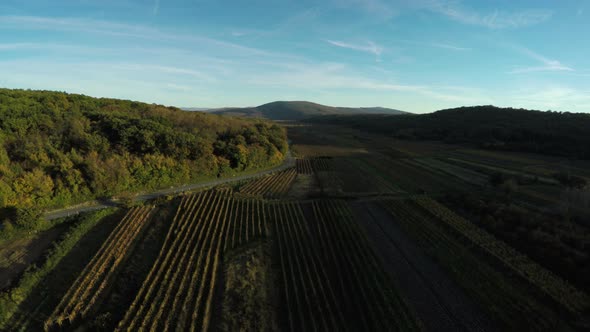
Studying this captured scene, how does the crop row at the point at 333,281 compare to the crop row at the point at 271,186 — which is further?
the crop row at the point at 271,186

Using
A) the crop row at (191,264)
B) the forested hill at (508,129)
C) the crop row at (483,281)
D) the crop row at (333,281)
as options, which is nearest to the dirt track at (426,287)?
the crop row at (483,281)

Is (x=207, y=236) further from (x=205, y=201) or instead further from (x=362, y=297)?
(x=362, y=297)

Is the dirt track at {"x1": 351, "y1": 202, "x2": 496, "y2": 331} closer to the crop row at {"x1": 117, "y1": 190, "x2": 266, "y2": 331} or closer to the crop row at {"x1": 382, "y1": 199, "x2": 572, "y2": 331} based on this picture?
the crop row at {"x1": 382, "y1": 199, "x2": 572, "y2": 331}

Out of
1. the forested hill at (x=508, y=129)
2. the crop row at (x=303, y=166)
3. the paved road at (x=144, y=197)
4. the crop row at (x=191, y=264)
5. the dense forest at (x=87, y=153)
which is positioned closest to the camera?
the crop row at (x=191, y=264)

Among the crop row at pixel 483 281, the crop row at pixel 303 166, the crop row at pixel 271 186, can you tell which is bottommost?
the crop row at pixel 483 281

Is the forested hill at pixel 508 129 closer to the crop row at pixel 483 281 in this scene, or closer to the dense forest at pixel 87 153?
the crop row at pixel 483 281

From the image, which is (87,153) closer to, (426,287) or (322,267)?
(322,267)

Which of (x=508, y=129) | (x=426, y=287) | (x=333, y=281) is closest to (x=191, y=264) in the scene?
(x=333, y=281)
